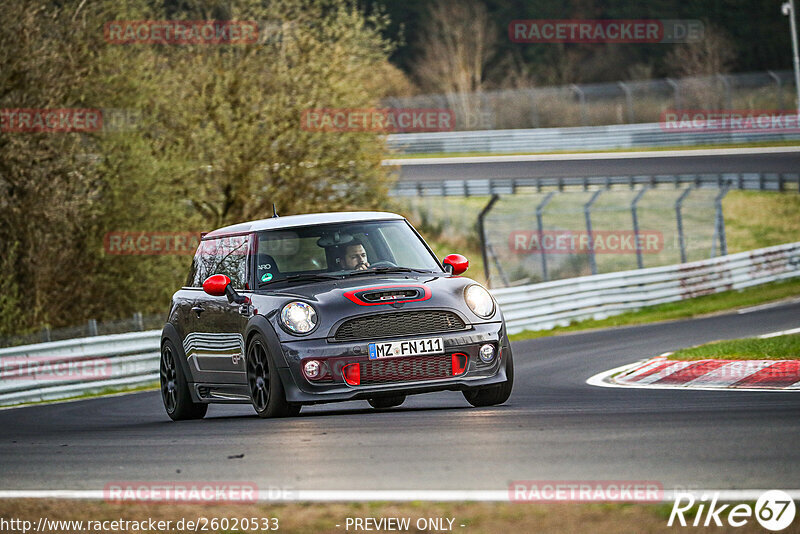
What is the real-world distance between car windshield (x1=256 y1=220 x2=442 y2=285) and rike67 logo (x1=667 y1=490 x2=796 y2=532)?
5.25m

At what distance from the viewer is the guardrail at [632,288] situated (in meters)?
23.7

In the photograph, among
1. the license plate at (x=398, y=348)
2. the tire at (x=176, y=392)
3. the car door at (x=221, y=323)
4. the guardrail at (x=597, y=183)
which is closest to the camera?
the license plate at (x=398, y=348)

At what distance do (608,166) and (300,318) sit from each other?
38126 mm

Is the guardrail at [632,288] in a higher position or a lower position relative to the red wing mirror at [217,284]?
lower

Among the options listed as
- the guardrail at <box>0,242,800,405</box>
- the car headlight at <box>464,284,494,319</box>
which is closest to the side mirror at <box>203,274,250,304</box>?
the car headlight at <box>464,284,494,319</box>

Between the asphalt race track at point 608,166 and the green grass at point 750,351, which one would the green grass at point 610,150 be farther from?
the green grass at point 750,351

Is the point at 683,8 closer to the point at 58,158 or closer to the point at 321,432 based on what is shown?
the point at 58,158

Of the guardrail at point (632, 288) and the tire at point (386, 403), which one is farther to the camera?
the guardrail at point (632, 288)

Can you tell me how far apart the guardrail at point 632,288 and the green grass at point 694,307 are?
6.5 inches

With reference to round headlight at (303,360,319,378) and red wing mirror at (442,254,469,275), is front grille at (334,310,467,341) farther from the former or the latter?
red wing mirror at (442,254,469,275)

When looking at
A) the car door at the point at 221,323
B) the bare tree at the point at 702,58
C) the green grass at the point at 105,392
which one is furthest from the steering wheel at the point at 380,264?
the bare tree at the point at 702,58

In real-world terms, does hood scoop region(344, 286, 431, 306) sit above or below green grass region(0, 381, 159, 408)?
above

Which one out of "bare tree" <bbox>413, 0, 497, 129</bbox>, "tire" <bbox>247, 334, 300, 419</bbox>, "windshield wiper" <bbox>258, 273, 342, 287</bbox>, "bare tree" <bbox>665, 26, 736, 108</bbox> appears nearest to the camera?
"tire" <bbox>247, 334, 300, 419</bbox>

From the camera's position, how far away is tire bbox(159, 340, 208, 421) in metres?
11.7
